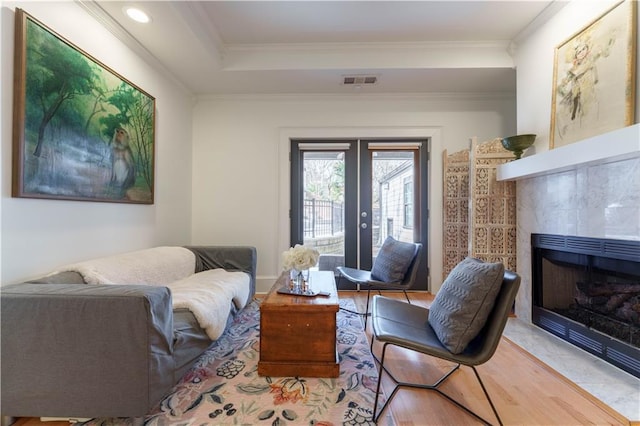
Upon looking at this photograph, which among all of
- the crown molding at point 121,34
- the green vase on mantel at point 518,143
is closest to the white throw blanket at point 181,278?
the crown molding at point 121,34

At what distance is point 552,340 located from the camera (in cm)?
229

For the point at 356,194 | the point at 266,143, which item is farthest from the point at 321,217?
the point at 266,143

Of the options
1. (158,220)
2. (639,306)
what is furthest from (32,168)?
(639,306)

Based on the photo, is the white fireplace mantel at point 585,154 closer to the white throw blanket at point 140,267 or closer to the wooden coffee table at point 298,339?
the wooden coffee table at point 298,339

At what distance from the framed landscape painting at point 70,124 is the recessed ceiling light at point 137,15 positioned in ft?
1.49

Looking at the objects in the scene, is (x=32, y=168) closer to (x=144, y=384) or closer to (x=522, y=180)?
(x=144, y=384)

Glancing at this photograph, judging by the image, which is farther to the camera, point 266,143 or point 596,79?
point 266,143

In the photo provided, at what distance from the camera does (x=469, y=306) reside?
1.40m

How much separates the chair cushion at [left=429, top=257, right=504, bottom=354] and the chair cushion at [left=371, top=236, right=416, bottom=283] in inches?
45.3

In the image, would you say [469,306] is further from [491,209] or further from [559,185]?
[491,209]

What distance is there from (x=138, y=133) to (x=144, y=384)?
2.17 meters

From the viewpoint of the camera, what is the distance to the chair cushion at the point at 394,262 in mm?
2680

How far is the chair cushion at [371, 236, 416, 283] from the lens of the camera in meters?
2.68

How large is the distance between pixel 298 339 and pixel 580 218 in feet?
7.66
